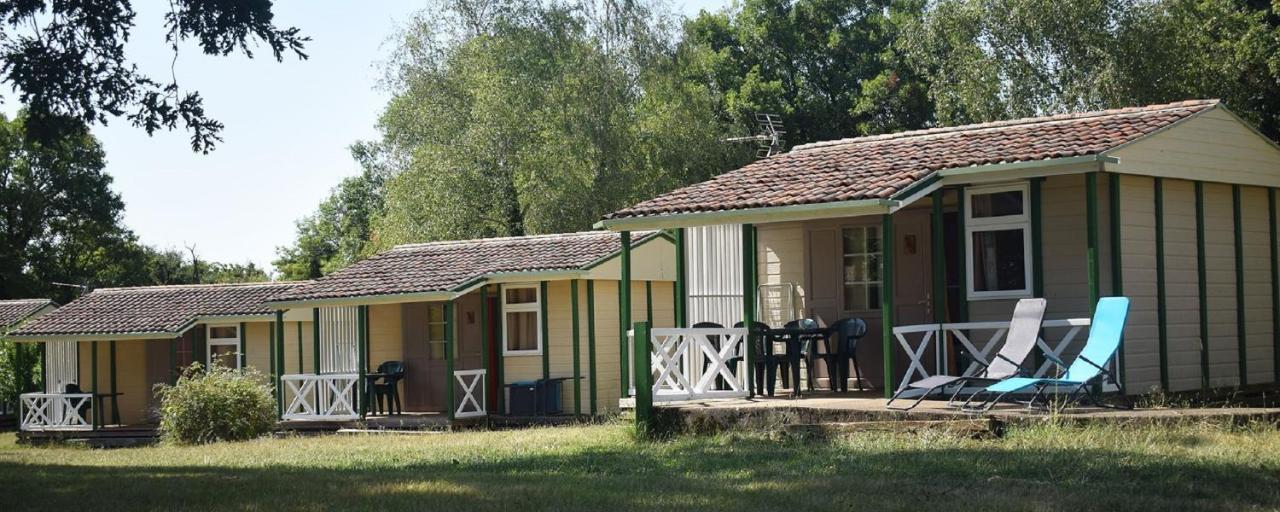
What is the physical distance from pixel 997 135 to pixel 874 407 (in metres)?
4.45

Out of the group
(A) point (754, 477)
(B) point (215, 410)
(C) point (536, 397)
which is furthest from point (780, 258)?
(B) point (215, 410)

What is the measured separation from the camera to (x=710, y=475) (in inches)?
422

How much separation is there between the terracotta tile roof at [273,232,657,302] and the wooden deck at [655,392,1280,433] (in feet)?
23.6

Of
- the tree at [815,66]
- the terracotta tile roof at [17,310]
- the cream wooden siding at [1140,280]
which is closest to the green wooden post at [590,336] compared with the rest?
the cream wooden siding at [1140,280]

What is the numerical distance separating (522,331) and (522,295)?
0.57 m

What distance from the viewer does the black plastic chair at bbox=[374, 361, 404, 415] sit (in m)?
23.5

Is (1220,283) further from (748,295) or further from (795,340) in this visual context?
(748,295)

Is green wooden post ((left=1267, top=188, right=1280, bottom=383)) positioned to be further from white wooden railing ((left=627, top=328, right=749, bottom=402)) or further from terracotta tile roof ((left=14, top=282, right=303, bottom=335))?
terracotta tile roof ((left=14, top=282, right=303, bottom=335))

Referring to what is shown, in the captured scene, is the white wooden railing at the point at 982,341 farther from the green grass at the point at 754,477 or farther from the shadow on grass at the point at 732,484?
the shadow on grass at the point at 732,484

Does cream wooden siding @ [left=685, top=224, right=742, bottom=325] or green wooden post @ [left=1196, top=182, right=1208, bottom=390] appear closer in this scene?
green wooden post @ [left=1196, top=182, right=1208, bottom=390]

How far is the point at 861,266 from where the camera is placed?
54.9 ft

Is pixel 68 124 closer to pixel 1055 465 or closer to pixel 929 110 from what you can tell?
pixel 1055 465

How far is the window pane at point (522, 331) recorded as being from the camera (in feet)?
74.3

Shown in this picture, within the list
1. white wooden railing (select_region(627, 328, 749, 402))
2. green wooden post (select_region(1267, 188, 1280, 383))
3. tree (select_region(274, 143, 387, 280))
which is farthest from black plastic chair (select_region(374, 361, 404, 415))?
tree (select_region(274, 143, 387, 280))
